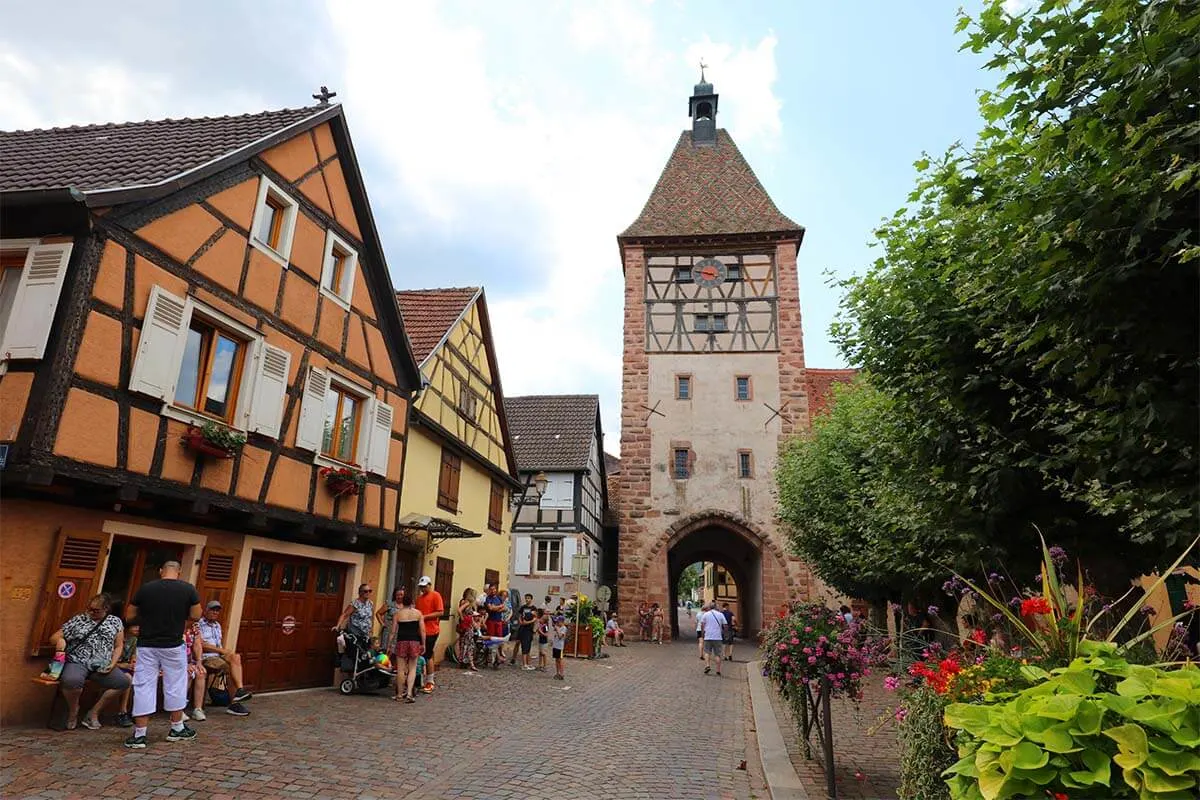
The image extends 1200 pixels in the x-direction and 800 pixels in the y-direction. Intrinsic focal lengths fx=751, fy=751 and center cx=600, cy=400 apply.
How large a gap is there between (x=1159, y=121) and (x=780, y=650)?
4.94 m

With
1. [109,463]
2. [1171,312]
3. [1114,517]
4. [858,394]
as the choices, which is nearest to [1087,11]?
[1171,312]

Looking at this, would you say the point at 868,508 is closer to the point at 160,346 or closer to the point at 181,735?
the point at 181,735

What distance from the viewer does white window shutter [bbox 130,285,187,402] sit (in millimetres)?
7832

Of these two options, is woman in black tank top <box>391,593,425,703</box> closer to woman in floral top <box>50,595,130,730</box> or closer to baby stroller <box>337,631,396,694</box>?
baby stroller <box>337,631,396,694</box>

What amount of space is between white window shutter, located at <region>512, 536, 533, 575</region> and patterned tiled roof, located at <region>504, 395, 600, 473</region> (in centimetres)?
263

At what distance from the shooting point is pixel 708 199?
3441cm

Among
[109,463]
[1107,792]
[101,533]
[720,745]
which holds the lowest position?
[720,745]

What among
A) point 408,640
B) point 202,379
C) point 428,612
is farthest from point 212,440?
point 428,612

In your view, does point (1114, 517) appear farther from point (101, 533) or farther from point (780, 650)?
point (101, 533)

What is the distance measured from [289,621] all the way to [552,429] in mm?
20405

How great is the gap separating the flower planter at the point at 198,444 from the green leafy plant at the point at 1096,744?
27.1ft

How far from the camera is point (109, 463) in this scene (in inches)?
293

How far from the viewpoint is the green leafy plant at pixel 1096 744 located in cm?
206

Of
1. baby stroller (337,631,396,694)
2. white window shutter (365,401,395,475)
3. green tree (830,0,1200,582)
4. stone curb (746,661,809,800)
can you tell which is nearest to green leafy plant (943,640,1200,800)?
green tree (830,0,1200,582)
